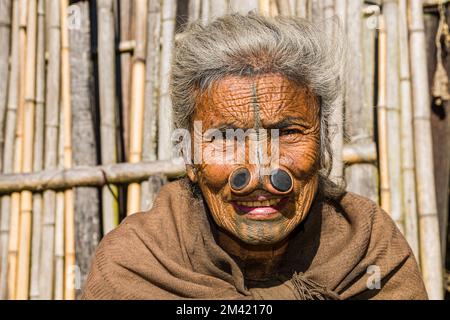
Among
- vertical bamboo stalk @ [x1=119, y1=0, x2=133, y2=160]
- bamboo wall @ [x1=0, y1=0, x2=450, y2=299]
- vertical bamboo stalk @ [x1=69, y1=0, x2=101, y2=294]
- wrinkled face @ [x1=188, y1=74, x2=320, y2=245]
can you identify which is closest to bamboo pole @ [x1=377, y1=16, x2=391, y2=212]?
bamboo wall @ [x1=0, y1=0, x2=450, y2=299]

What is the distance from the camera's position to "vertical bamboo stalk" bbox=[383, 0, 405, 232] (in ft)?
13.2

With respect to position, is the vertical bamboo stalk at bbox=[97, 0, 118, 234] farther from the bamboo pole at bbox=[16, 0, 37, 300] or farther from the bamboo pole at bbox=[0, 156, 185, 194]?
the bamboo pole at bbox=[16, 0, 37, 300]

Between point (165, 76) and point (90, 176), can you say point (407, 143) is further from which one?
point (90, 176)

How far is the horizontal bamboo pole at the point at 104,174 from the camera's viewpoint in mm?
3986

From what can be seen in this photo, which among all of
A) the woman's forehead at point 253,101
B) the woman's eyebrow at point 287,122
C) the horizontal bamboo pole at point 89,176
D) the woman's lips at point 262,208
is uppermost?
the woman's forehead at point 253,101

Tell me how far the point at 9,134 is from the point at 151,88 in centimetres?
82

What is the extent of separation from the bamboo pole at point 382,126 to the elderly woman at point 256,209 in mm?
1232

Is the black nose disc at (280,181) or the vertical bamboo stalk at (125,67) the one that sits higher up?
the vertical bamboo stalk at (125,67)

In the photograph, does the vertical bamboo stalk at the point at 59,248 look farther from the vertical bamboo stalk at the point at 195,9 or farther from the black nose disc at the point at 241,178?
the black nose disc at the point at 241,178

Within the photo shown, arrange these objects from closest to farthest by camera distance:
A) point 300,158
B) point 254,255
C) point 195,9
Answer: point 300,158 → point 254,255 → point 195,9

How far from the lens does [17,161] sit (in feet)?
14.3

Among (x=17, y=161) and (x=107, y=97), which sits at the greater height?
(x=107, y=97)

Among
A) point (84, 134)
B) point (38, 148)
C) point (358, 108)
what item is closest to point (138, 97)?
point (84, 134)

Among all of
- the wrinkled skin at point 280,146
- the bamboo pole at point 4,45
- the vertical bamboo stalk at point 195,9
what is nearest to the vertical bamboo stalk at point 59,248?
the bamboo pole at point 4,45
